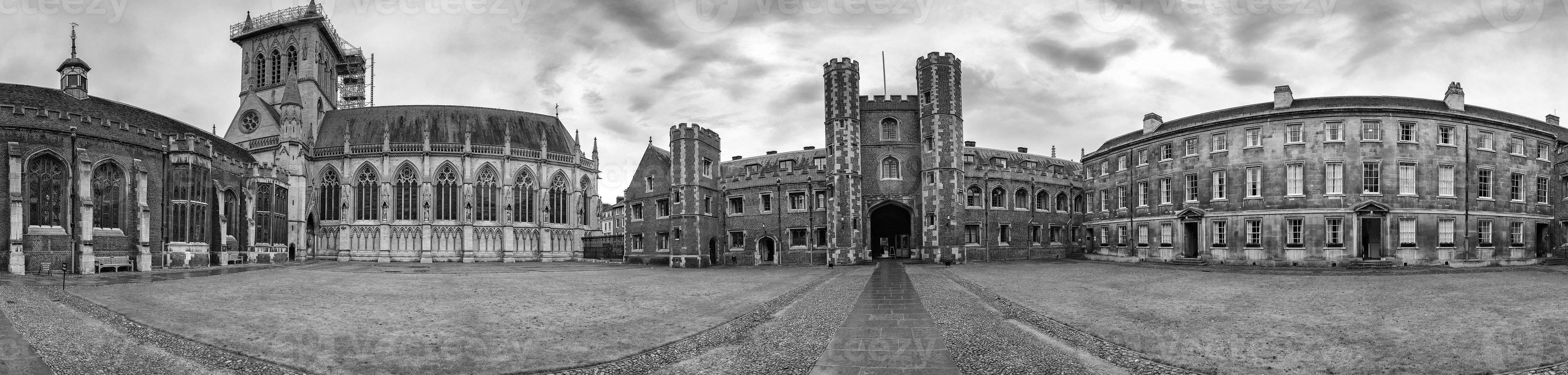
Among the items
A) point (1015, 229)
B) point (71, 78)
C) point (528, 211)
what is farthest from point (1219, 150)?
point (71, 78)

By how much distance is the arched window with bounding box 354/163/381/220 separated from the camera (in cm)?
6119

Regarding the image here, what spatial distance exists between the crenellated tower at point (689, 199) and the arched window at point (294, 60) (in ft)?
144

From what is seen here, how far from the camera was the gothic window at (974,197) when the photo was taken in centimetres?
4822

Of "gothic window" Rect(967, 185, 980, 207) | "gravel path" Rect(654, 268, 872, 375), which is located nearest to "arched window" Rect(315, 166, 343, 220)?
"gothic window" Rect(967, 185, 980, 207)

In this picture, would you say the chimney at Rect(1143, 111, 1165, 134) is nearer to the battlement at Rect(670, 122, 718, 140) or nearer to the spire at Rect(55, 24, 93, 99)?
the battlement at Rect(670, 122, 718, 140)

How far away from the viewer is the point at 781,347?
43.9 feet

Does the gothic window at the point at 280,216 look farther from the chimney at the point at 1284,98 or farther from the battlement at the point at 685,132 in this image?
the chimney at the point at 1284,98

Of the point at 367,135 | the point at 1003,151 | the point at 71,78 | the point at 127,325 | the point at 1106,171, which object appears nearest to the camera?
the point at 127,325

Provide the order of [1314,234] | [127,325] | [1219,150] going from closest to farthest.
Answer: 1. [127,325]
2. [1314,234]
3. [1219,150]

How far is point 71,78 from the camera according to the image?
41.4m

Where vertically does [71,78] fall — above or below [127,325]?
above

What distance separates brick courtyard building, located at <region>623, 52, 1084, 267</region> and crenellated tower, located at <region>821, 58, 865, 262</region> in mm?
76

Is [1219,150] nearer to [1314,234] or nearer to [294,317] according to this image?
[1314,234]

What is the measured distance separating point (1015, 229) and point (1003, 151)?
34.4ft
